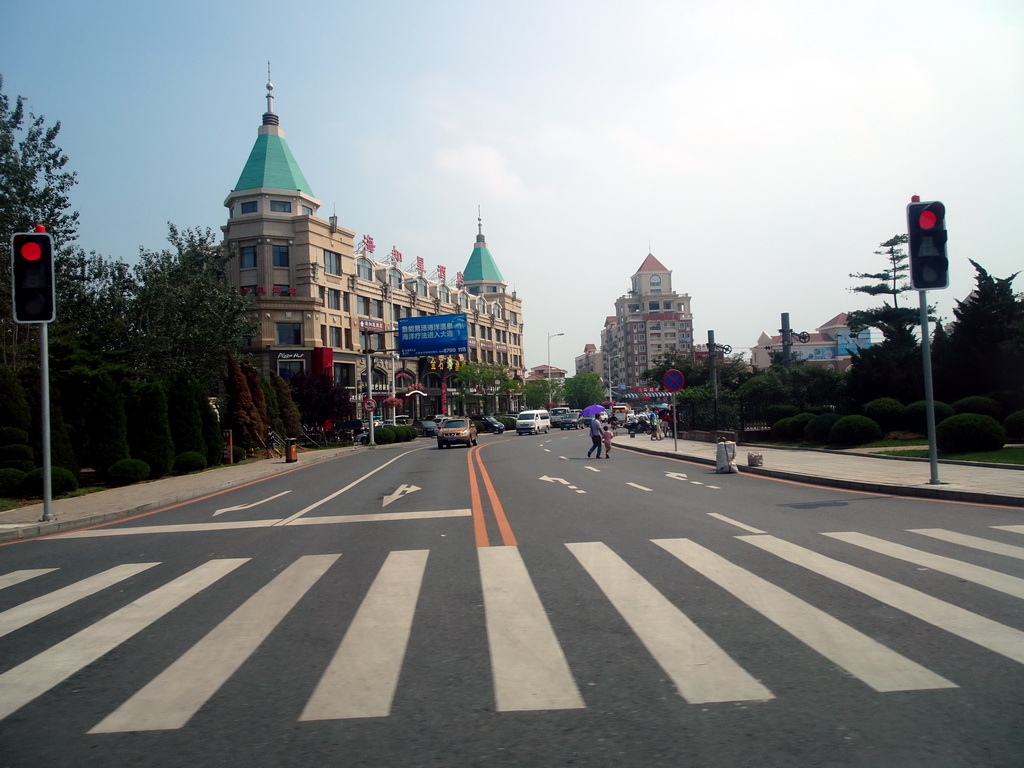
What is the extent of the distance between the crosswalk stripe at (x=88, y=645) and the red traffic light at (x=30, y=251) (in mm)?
8267

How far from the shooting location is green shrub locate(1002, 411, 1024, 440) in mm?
20328

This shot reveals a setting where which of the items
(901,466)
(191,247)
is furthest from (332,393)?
(901,466)

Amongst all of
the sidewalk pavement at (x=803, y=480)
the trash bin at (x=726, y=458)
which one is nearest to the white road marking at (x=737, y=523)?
the sidewalk pavement at (x=803, y=480)

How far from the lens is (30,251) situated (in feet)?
43.2

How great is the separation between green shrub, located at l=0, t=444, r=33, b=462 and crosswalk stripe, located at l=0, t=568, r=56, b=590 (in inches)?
476

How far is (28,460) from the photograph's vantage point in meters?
19.3

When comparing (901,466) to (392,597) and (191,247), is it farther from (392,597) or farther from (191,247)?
(191,247)

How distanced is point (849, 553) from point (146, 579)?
7276mm

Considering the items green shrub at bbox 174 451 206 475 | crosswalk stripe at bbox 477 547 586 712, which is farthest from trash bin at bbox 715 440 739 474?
green shrub at bbox 174 451 206 475

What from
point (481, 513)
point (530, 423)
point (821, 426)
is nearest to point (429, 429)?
point (530, 423)

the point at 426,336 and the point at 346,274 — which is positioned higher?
the point at 346,274

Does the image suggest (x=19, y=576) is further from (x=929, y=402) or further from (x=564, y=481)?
(x=929, y=402)

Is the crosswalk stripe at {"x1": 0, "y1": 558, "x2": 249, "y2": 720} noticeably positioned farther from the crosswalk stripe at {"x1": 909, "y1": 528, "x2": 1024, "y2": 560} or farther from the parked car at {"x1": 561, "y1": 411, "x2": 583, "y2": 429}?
the parked car at {"x1": 561, "y1": 411, "x2": 583, "y2": 429}

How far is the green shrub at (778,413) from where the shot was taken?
2988 cm
